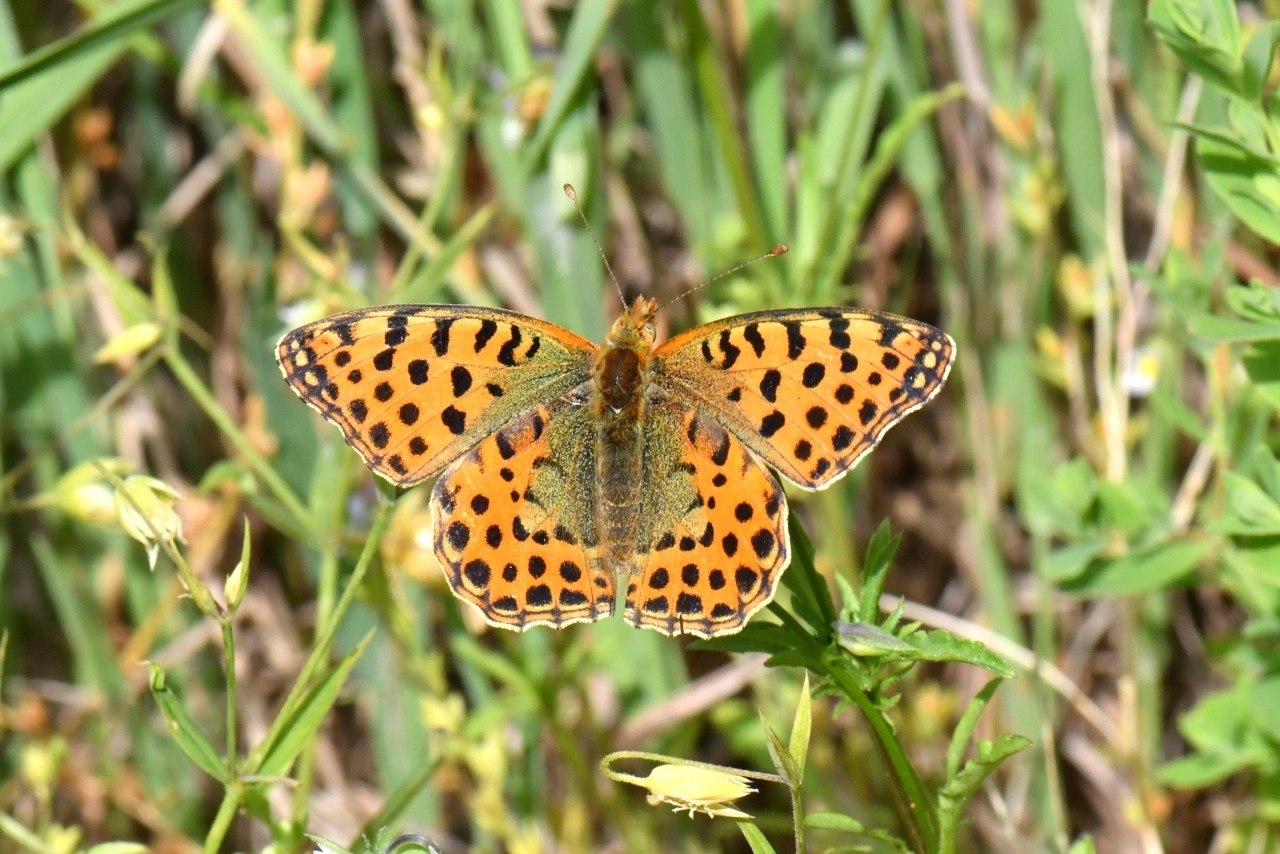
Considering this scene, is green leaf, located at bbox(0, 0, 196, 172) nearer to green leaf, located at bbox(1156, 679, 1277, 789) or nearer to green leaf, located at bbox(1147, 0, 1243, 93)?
green leaf, located at bbox(1147, 0, 1243, 93)

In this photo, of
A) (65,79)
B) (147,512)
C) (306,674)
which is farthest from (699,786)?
(65,79)

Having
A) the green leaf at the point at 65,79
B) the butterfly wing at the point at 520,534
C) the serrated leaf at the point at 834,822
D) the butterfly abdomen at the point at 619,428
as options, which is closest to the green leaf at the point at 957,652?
the serrated leaf at the point at 834,822

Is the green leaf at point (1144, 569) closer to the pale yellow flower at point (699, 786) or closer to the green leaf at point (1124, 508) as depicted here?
the green leaf at point (1124, 508)

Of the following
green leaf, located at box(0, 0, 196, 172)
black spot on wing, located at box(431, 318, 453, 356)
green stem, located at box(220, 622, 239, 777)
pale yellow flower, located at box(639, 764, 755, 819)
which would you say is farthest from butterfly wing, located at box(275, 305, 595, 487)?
green leaf, located at box(0, 0, 196, 172)

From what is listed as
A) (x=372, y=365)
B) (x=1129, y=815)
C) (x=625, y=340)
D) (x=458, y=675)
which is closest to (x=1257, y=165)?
(x=625, y=340)

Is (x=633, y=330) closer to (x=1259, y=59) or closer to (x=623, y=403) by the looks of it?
(x=623, y=403)
